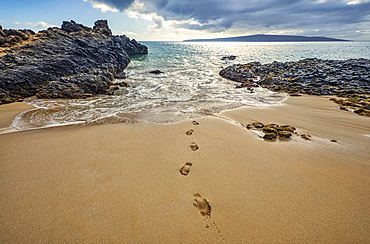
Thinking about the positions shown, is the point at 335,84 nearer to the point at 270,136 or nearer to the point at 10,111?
the point at 270,136

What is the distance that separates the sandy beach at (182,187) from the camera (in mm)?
2555

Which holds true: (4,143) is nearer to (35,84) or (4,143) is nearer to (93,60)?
(35,84)

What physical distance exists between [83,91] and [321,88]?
18007 mm

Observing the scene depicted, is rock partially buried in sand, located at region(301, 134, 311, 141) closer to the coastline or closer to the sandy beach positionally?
the sandy beach

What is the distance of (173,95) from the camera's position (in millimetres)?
11672

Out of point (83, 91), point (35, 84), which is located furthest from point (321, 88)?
point (35, 84)

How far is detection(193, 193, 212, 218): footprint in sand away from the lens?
2.85 meters

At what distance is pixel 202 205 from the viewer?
302cm

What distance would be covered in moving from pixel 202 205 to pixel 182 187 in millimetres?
586

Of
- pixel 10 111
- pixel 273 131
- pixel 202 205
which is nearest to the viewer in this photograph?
pixel 202 205

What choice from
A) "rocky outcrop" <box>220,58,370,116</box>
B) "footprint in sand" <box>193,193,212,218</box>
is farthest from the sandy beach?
"rocky outcrop" <box>220,58,370,116</box>

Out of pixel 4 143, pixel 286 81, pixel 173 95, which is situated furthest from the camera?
pixel 286 81

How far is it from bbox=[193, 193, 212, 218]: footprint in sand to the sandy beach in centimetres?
2

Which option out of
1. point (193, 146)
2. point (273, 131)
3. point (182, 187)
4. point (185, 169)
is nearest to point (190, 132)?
point (193, 146)
